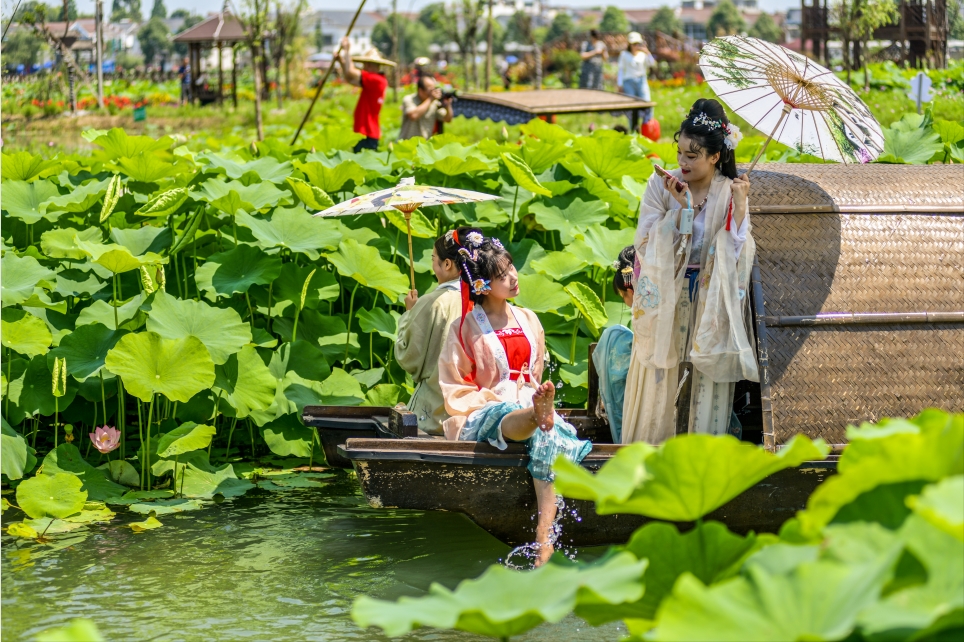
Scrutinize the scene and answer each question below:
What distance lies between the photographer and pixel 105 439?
4.80m

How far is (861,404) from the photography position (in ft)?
13.2

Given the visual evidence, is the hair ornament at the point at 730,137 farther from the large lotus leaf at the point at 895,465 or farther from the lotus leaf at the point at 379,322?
the large lotus leaf at the point at 895,465

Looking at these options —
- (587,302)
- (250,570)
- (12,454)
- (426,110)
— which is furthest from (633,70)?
(250,570)

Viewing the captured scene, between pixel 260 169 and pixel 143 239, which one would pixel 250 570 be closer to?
pixel 143 239

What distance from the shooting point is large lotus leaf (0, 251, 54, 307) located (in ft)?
16.4

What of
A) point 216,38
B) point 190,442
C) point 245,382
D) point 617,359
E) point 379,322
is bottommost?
point 190,442

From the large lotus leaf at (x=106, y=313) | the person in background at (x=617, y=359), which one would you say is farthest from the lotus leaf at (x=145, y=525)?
the person in background at (x=617, y=359)

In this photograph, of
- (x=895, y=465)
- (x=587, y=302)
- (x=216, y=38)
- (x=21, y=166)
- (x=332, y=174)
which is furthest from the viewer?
(x=216, y=38)

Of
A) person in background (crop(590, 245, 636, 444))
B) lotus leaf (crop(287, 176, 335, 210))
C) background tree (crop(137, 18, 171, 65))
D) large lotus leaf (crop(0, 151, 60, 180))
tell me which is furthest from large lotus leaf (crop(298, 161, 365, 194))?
background tree (crop(137, 18, 171, 65))

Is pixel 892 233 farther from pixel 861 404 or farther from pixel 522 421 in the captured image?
pixel 522 421

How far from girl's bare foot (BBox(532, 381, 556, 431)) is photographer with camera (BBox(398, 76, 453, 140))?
19.5ft

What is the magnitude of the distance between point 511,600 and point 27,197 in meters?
5.12

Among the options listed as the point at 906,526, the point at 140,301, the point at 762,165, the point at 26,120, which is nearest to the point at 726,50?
the point at 762,165

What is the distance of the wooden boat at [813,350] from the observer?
3.90 metres
